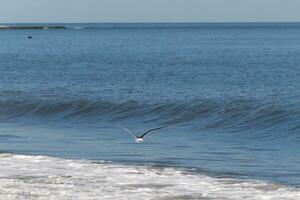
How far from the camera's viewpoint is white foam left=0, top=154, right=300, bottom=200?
16859mm

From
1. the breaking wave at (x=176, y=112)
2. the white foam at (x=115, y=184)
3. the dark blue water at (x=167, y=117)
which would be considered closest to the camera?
the white foam at (x=115, y=184)

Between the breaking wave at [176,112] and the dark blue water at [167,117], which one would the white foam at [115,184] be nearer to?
the dark blue water at [167,117]

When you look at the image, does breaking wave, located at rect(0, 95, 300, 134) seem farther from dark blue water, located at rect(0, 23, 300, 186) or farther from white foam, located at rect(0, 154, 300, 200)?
white foam, located at rect(0, 154, 300, 200)

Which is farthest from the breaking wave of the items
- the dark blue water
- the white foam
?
the white foam

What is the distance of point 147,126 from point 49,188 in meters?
15.2

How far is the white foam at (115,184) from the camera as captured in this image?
55.3ft

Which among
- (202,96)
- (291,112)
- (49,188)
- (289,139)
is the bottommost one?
(49,188)

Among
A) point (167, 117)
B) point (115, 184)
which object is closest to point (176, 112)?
point (167, 117)

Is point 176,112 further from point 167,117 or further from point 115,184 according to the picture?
point 115,184

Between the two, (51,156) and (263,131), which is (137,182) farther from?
(263,131)

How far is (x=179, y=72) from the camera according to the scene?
6506 cm

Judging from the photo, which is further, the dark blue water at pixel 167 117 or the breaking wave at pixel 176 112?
the breaking wave at pixel 176 112

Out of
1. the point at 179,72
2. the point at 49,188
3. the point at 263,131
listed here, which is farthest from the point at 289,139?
the point at 179,72

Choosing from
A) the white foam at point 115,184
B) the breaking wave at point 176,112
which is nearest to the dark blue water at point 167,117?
the breaking wave at point 176,112
